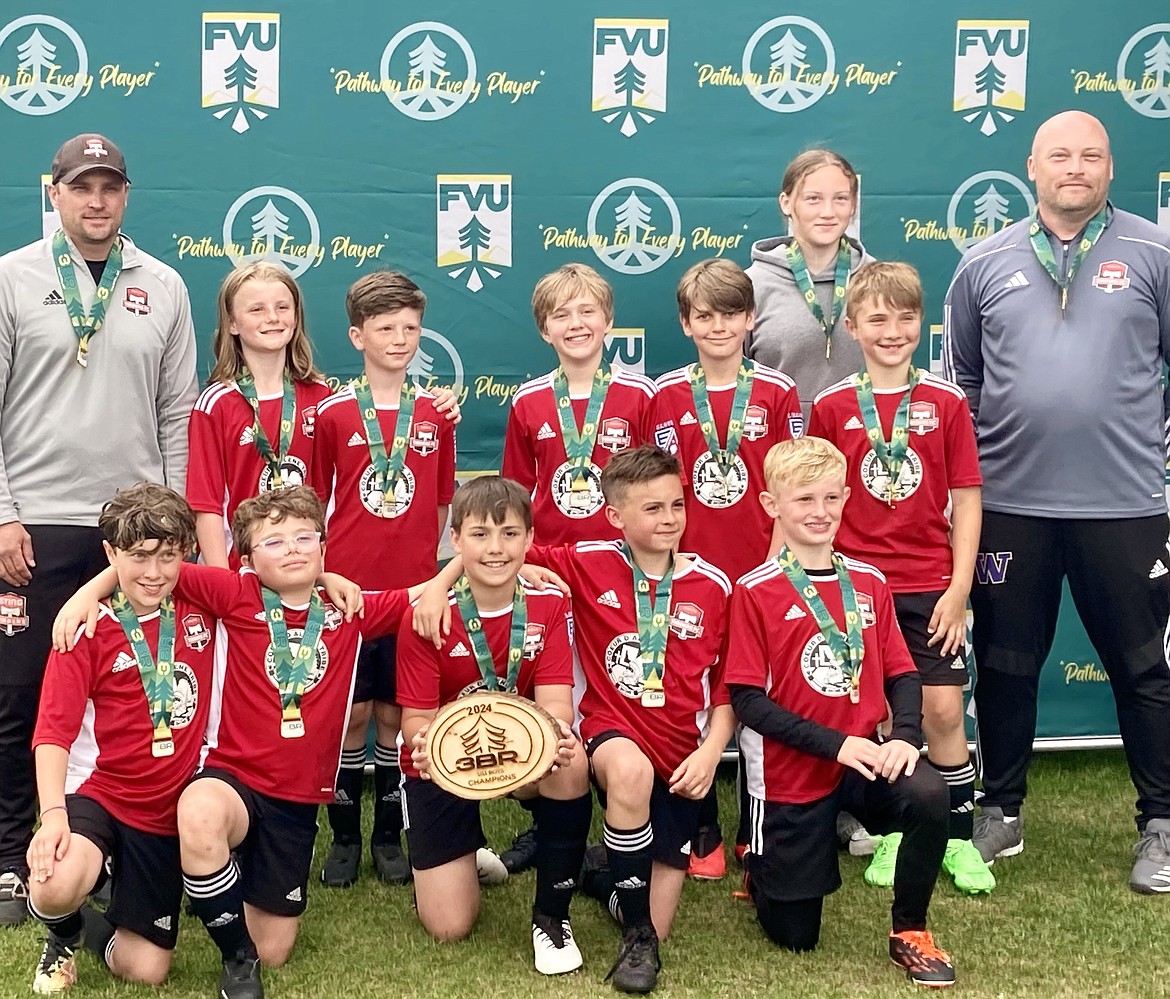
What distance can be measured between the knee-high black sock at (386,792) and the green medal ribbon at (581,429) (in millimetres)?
1007

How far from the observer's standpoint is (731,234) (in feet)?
16.8

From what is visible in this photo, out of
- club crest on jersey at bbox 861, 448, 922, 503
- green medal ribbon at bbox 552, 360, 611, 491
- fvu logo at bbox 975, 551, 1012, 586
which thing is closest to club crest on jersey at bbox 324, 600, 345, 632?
green medal ribbon at bbox 552, 360, 611, 491

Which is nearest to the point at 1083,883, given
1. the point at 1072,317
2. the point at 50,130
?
the point at 1072,317

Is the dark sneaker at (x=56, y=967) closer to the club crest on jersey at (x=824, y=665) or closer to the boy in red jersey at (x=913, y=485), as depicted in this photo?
the club crest on jersey at (x=824, y=665)

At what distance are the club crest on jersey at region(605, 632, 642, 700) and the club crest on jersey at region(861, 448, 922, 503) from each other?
0.89 meters

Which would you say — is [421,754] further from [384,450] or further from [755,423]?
[755,423]

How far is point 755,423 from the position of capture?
4.30 m

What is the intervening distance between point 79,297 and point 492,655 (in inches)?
63.3

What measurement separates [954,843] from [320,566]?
2.10m

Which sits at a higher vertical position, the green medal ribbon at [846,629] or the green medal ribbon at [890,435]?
the green medal ribbon at [890,435]

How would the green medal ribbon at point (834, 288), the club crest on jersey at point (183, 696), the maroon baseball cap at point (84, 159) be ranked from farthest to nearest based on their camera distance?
the green medal ribbon at point (834, 288), the maroon baseball cap at point (84, 159), the club crest on jersey at point (183, 696)

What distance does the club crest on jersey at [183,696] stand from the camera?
12.1 ft

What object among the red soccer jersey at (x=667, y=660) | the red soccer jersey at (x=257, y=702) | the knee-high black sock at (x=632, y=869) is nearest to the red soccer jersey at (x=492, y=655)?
the red soccer jersey at (x=667, y=660)

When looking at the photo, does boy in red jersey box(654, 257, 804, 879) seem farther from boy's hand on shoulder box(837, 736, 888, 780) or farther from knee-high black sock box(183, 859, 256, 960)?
knee-high black sock box(183, 859, 256, 960)
